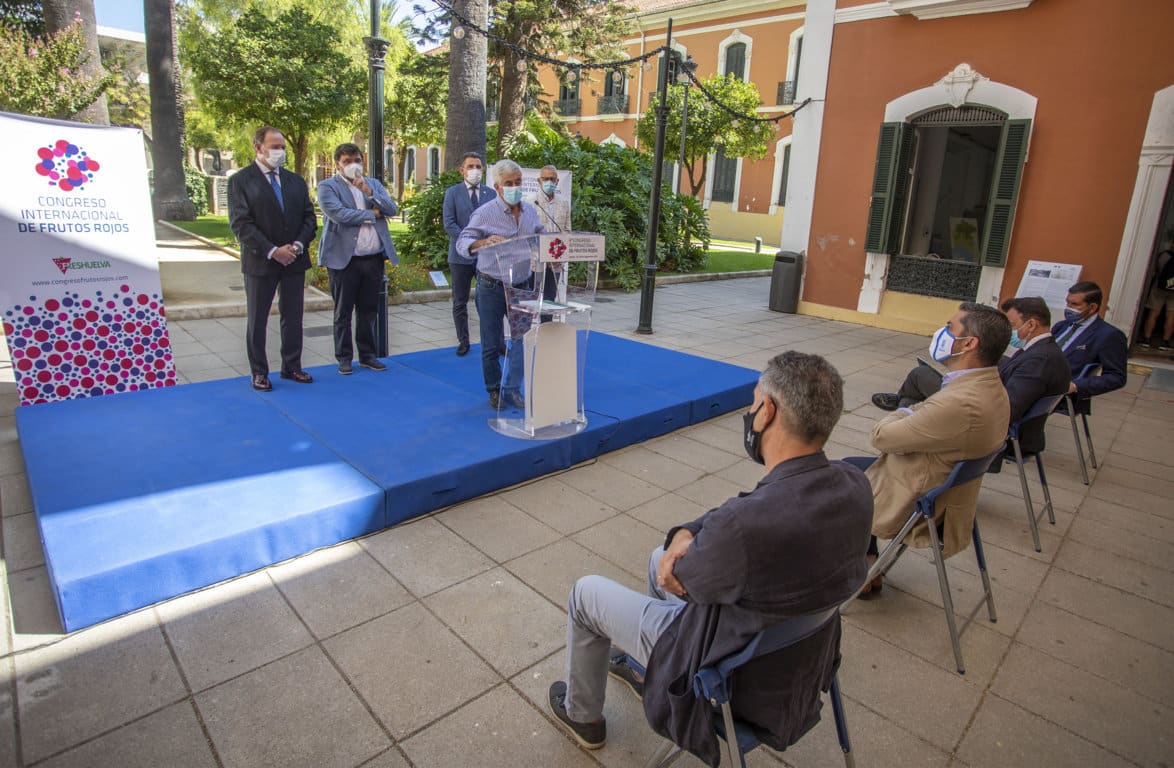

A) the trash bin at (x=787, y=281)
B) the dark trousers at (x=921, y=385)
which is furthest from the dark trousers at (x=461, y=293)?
the trash bin at (x=787, y=281)

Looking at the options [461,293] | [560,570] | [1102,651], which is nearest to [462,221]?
[461,293]

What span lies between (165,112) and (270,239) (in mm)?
15708

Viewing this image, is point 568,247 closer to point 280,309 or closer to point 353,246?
point 353,246

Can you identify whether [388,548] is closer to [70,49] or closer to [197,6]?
[70,49]

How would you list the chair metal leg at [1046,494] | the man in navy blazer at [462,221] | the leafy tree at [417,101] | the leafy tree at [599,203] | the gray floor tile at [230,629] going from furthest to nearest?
the leafy tree at [417,101] < the leafy tree at [599,203] < the man in navy blazer at [462,221] < the chair metal leg at [1046,494] < the gray floor tile at [230,629]

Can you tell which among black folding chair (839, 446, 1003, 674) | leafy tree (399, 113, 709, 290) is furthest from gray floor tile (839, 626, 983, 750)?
leafy tree (399, 113, 709, 290)

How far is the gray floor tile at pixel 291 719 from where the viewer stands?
6.65ft

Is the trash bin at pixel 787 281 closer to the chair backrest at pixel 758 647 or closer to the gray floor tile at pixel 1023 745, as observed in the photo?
the gray floor tile at pixel 1023 745

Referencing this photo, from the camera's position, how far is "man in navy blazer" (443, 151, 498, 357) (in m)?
6.23

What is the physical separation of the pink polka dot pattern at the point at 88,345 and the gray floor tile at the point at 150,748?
333cm

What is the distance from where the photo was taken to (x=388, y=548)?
3211mm

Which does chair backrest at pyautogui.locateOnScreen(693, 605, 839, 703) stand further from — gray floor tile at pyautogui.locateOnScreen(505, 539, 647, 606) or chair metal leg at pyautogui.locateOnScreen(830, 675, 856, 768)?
gray floor tile at pyautogui.locateOnScreen(505, 539, 647, 606)

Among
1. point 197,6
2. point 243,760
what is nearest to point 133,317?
point 243,760

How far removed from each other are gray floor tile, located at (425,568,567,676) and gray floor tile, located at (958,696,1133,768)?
146 centimetres
